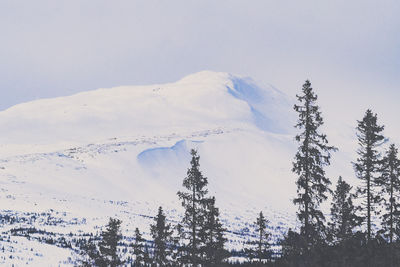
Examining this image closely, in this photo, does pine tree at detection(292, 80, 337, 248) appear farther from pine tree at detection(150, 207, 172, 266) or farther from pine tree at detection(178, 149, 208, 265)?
pine tree at detection(150, 207, 172, 266)

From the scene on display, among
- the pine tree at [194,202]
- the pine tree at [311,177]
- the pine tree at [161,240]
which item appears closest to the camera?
the pine tree at [311,177]

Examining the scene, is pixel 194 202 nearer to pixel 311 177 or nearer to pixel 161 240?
pixel 311 177

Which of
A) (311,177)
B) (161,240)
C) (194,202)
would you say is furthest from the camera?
(161,240)

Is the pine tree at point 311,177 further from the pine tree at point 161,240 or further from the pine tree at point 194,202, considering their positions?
the pine tree at point 161,240

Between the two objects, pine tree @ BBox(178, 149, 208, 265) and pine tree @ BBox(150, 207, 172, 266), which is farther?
pine tree @ BBox(150, 207, 172, 266)

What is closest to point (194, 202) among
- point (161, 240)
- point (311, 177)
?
point (311, 177)

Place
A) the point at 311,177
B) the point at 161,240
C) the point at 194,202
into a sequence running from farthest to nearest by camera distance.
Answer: the point at 161,240 < the point at 194,202 < the point at 311,177

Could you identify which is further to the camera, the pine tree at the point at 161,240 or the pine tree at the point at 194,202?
the pine tree at the point at 161,240

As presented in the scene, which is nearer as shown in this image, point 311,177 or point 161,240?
point 311,177

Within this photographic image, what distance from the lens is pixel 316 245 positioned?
32500 mm

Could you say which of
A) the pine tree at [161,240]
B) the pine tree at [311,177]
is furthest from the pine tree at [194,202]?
the pine tree at [161,240]

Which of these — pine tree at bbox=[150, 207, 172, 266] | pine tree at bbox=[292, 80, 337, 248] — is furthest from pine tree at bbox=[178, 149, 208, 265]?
pine tree at bbox=[150, 207, 172, 266]

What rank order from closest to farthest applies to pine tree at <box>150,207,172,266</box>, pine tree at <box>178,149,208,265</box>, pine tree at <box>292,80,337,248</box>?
1. pine tree at <box>292,80,337,248</box>
2. pine tree at <box>178,149,208,265</box>
3. pine tree at <box>150,207,172,266</box>

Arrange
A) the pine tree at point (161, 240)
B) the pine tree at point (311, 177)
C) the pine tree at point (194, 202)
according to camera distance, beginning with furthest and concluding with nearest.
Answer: the pine tree at point (161, 240)
the pine tree at point (194, 202)
the pine tree at point (311, 177)
